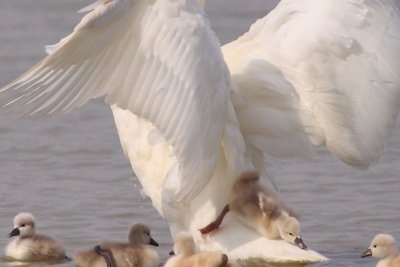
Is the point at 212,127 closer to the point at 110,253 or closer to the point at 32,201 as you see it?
the point at 110,253

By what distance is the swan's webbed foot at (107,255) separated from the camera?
4.94 metres

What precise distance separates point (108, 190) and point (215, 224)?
209 cm

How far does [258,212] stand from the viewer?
464cm

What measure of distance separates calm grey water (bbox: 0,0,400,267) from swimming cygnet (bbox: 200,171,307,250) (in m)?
0.44

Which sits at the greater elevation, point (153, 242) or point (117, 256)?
point (117, 256)

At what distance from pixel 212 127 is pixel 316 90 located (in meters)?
0.68

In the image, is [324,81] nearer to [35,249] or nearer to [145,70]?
[145,70]

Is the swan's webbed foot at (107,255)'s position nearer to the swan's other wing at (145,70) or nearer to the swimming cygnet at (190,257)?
the swimming cygnet at (190,257)

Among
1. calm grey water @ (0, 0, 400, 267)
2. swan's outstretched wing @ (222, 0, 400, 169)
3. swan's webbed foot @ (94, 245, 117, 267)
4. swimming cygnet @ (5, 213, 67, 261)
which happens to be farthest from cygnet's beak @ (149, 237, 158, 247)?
swan's outstretched wing @ (222, 0, 400, 169)

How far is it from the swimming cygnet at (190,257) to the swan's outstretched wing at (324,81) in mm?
666

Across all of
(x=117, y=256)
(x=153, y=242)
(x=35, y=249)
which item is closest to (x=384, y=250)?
(x=153, y=242)

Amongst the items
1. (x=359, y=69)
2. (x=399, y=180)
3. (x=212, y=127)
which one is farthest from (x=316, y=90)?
(x=399, y=180)

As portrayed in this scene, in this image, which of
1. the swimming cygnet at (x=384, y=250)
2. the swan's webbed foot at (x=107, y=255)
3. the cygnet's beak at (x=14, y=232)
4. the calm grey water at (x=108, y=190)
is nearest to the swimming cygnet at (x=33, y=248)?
the cygnet's beak at (x=14, y=232)

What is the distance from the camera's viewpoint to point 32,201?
20.5 ft
